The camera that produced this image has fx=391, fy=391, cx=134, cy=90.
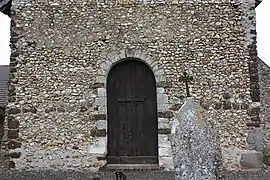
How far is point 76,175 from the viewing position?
8.26m

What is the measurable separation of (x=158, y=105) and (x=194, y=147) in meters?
5.42

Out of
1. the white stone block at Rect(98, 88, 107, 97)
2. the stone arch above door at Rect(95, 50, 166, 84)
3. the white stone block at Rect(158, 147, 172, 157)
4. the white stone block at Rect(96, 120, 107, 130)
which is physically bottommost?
the white stone block at Rect(158, 147, 172, 157)

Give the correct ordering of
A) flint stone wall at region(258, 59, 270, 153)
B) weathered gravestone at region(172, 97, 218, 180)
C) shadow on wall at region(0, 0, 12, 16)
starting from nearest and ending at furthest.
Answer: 1. weathered gravestone at region(172, 97, 218, 180)
2. shadow on wall at region(0, 0, 12, 16)
3. flint stone wall at region(258, 59, 270, 153)

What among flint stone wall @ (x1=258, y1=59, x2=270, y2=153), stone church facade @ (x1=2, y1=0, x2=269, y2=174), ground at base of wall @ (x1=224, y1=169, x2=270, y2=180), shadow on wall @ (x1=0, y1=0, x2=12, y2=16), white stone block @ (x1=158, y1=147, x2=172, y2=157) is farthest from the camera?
flint stone wall @ (x1=258, y1=59, x2=270, y2=153)

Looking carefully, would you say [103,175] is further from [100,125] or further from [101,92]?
[101,92]

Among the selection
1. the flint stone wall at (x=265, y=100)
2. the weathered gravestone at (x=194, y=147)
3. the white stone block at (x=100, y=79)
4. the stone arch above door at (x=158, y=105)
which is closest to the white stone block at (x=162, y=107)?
the stone arch above door at (x=158, y=105)

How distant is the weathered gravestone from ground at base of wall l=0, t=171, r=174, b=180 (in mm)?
4184

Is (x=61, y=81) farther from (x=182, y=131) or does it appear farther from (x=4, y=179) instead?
(x=182, y=131)

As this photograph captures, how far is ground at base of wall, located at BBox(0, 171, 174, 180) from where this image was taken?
309 inches

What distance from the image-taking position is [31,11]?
31.3ft

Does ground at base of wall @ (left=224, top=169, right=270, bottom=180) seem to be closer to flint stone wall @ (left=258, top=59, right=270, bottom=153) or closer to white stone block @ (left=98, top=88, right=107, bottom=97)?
white stone block @ (left=98, top=88, right=107, bottom=97)

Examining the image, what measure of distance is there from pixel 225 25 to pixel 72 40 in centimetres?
370

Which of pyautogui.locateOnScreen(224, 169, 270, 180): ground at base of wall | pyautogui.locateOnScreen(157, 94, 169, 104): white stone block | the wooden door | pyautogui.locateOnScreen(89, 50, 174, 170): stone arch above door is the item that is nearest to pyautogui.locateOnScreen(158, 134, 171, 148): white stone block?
pyautogui.locateOnScreen(89, 50, 174, 170): stone arch above door

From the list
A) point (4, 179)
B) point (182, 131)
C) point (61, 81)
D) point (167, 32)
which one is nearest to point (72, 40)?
point (61, 81)
